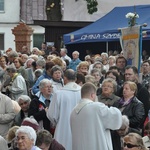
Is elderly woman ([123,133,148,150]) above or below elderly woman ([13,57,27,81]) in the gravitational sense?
below

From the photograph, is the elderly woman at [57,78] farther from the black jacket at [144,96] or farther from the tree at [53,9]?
the tree at [53,9]

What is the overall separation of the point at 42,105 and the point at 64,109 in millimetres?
715

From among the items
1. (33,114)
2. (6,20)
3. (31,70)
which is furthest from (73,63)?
(6,20)

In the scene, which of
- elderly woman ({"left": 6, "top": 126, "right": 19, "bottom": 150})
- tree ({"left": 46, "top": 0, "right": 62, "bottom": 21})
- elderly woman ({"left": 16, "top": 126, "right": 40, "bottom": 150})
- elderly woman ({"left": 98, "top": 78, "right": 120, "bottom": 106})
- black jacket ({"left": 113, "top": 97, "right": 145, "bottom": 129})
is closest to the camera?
elderly woman ({"left": 16, "top": 126, "right": 40, "bottom": 150})

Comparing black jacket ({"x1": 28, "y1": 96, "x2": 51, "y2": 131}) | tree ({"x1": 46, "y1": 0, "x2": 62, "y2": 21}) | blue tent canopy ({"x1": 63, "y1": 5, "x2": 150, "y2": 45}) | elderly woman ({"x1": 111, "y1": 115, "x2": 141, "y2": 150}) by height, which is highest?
tree ({"x1": 46, "y1": 0, "x2": 62, "y2": 21})

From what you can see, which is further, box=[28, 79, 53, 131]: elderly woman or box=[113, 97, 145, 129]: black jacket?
box=[28, 79, 53, 131]: elderly woman

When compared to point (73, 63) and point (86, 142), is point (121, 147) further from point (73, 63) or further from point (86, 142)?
point (73, 63)

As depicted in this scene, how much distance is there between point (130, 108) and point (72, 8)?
24.9 m

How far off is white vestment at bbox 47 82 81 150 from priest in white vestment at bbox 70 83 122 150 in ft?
3.21

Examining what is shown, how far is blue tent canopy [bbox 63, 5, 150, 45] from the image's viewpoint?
23.6 metres

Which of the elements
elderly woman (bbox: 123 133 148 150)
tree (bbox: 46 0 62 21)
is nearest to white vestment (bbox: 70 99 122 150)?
elderly woman (bbox: 123 133 148 150)

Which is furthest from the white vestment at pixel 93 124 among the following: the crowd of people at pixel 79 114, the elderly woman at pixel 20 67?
the elderly woman at pixel 20 67

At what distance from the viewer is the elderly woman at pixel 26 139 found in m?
9.13

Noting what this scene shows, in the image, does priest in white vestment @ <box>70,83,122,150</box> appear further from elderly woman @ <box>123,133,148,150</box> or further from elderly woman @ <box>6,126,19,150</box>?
elderly woman @ <box>6,126,19,150</box>
